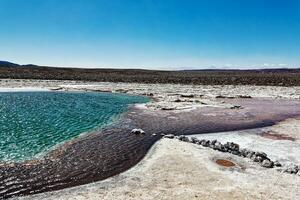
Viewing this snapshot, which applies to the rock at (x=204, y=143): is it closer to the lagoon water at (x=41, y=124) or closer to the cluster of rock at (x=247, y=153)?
the cluster of rock at (x=247, y=153)

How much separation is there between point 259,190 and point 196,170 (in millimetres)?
3386

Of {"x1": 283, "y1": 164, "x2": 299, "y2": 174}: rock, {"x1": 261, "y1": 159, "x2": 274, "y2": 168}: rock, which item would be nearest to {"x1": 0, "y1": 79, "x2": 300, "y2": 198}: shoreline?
{"x1": 261, "y1": 159, "x2": 274, "y2": 168}: rock

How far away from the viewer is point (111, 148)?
69.7ft

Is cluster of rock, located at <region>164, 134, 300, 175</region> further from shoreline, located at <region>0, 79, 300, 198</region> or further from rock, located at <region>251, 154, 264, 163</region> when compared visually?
shoreline, located at <region>0, 79, 300, 198</region>

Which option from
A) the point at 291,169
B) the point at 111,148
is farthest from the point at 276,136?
the point at 111,148

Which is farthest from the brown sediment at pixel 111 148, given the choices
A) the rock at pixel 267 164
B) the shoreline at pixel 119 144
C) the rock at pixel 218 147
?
the rock at pixel 267 164

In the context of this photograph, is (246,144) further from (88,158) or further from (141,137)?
(88,158)

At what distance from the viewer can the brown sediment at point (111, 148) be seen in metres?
15.4

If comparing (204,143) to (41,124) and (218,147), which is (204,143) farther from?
(41,124)

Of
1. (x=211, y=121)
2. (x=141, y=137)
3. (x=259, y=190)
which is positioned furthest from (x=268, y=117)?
(x=259, y=190)

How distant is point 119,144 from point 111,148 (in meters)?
1.11

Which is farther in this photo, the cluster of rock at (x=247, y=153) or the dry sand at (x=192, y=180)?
the cluster of rock at (x=247, y=153)

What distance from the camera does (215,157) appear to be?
61.8ft

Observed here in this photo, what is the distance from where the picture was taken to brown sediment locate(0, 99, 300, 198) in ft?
50.6
